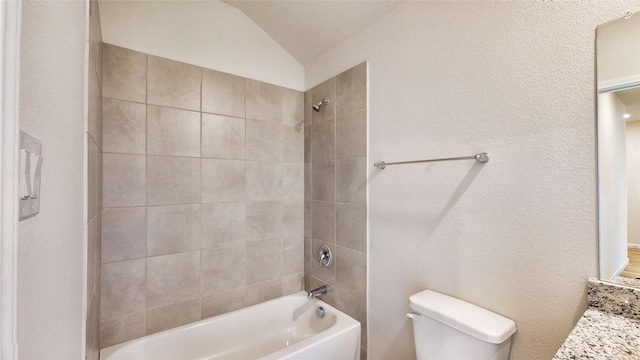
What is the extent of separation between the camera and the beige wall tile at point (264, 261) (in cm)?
191

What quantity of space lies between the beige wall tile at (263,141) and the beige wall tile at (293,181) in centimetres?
12

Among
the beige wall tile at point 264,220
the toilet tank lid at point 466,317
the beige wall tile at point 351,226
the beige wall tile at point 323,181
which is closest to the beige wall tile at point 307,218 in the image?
the beige wall tile at point 323,181

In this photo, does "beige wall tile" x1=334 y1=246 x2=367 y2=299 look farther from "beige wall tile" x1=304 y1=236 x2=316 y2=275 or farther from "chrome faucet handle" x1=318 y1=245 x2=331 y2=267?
"beige wall tile" x1=304 y1=236 x2=316 y2=275

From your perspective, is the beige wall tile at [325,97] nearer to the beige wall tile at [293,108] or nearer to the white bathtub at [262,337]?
the beige wall tile at [293,108]

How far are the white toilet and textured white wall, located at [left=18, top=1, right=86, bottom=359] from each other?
1.17 m

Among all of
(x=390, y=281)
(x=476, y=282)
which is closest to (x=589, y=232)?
(x=476, y=282)

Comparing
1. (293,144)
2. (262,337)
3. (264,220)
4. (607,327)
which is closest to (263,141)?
(293,144)

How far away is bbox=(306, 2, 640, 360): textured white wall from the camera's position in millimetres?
888

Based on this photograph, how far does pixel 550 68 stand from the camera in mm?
935

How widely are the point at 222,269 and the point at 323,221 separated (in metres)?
0.77

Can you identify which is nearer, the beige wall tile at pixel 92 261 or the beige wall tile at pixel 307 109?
the beige wall tile at pixel 92 261

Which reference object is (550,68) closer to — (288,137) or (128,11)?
(288,137)

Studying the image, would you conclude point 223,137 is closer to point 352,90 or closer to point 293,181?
point 293,181

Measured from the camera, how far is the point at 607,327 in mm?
753
